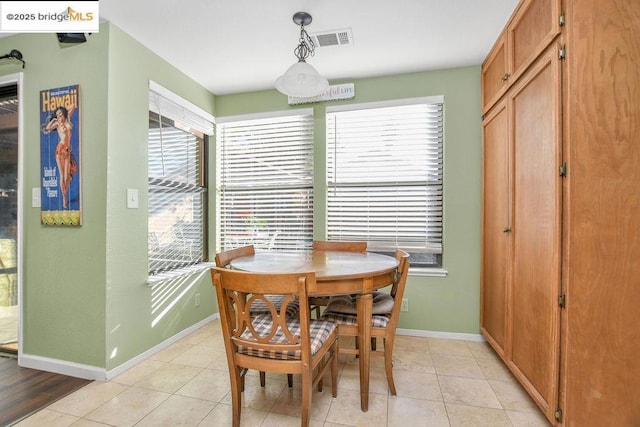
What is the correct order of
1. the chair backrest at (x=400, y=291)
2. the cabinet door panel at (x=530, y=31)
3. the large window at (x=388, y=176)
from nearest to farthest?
the cabinet door panel at (x=530, y=31) → the chair backrest at (x=400, y=291) → the large window at (x=388, y=176)

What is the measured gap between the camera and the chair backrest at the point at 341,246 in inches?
102

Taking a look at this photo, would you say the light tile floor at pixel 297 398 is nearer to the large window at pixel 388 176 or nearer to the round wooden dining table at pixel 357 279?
the round wooden dining table at pixel 357 279

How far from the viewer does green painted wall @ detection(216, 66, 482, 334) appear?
271cm

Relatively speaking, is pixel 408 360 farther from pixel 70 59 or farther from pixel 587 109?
pixel 70 59

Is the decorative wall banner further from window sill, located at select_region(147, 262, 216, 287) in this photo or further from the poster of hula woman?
window sill, located at select_region(147, 262, 216, 287)

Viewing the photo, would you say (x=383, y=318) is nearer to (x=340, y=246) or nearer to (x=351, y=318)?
(x=351, y=318)

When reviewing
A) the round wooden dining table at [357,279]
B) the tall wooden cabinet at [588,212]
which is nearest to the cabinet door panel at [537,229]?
the tall wooden cabinet at [588,212]

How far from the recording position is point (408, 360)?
2.34 meters

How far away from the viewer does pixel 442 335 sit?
2.77 m

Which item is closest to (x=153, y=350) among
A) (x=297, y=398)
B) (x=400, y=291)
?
(x=297, y=398)

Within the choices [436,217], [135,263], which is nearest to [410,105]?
[436,217]

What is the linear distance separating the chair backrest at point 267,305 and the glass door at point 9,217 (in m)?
2.13

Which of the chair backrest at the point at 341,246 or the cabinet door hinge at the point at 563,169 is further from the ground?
the cabinet door hinge at the point at 563,169

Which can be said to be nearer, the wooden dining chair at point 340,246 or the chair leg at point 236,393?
the chair leg at point 236,393
